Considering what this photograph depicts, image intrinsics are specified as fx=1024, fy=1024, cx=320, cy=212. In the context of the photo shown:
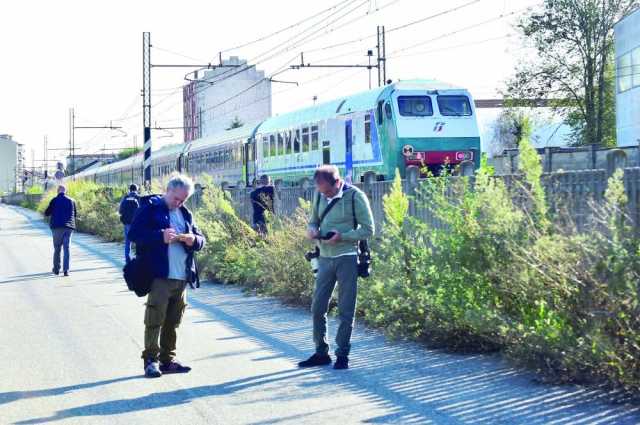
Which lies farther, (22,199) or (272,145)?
(22,199)

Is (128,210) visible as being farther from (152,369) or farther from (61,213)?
(152,369)

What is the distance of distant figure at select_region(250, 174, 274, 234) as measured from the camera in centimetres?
1898

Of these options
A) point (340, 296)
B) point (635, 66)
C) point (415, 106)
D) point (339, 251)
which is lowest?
point (340, 296)

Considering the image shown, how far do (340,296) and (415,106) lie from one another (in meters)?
17.0

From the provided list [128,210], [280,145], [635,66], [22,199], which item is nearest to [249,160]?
[280,145]

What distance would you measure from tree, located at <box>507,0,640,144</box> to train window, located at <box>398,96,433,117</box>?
25172 millimetres

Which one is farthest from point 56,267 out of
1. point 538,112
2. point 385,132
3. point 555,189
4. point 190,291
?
point 538,112

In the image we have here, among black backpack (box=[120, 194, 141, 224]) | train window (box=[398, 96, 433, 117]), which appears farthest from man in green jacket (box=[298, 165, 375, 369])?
train window (box=[398, 96, 433, 117])

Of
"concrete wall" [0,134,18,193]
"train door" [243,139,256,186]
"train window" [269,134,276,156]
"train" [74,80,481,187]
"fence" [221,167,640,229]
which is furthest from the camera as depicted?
"concrete wall" [0,134,18,193]

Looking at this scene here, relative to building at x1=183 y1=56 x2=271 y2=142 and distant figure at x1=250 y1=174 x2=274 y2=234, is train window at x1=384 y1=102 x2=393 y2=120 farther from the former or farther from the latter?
building at x1=183 y1=56 x2=271 y2=142

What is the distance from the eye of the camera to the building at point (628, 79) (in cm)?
4400

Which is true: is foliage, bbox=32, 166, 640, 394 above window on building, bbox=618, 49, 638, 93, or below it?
below

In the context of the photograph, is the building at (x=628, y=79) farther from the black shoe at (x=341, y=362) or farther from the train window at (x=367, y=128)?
the black shoe at (x=341, y=362)

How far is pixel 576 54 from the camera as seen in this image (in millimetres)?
50000
